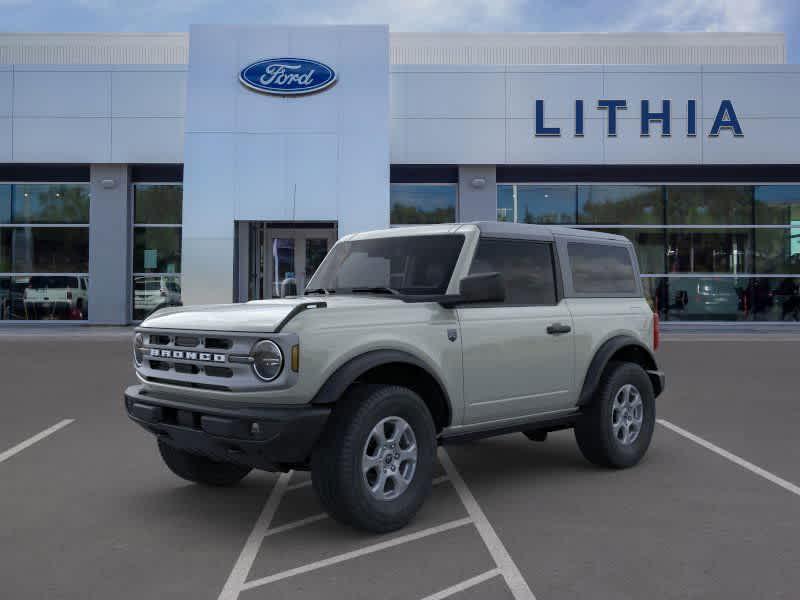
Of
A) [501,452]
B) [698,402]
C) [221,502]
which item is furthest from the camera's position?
[698,402]

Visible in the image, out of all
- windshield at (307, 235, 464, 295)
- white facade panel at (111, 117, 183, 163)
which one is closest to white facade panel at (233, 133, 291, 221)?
white facade panel at (111, 117, 183, 163)

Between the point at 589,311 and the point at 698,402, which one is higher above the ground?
the point at 589,311

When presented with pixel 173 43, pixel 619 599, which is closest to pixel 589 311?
pixel 619 599

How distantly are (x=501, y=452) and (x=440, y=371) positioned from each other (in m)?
2.30

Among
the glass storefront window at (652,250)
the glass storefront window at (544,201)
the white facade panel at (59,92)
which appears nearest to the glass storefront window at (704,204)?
the glass storefront window at (652,250)

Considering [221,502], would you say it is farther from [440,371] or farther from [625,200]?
[625,200]

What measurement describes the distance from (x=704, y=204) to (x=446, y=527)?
21109mm

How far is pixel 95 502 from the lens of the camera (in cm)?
537

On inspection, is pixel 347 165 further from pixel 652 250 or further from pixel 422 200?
pixel 652 250

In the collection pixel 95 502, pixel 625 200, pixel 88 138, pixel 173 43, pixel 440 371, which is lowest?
pixel 95 502

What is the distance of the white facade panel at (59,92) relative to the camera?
2183 centimetres

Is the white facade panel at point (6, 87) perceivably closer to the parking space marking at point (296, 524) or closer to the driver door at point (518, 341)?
the driver door at point (518, 341)

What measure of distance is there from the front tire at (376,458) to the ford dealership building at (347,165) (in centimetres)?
1633

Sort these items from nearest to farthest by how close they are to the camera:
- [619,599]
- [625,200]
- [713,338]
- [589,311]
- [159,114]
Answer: [619,599], [589,311], [713,338], [159,114], [625,200]
